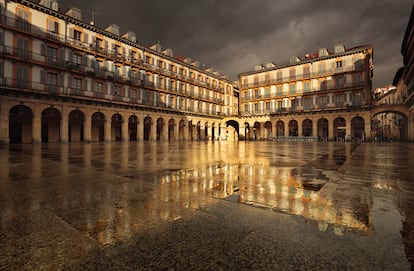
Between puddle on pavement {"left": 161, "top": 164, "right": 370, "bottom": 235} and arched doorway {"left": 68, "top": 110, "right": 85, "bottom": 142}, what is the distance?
27367 millimetres

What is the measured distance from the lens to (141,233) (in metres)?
1.90

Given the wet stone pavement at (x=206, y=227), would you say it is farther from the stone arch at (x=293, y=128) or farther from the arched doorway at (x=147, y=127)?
the stone arch at (x=293, y=128)

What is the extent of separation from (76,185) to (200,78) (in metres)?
42.4

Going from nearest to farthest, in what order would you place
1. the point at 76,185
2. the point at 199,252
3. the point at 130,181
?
the point at 199,252
the point at 76,185
the point at 130,181

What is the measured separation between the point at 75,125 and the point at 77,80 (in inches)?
228

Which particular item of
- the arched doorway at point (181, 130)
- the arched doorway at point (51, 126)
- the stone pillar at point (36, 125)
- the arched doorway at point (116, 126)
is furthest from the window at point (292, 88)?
the stone pillar at point (36, 125)

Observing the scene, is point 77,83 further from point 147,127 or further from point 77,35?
point 147,127

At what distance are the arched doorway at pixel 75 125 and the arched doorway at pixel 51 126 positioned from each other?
54.3 inches

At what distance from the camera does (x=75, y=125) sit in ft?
87.6

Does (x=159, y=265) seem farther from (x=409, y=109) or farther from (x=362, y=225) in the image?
(x=409, y=109)

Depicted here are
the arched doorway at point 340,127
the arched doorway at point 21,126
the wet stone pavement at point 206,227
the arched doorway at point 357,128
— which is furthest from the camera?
the arched doorway at point 357,128

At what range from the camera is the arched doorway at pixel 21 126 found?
22859 millimetres

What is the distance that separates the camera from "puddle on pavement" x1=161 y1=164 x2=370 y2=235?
2.19 meters

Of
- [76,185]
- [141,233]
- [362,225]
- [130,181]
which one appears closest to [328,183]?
[362,225]
